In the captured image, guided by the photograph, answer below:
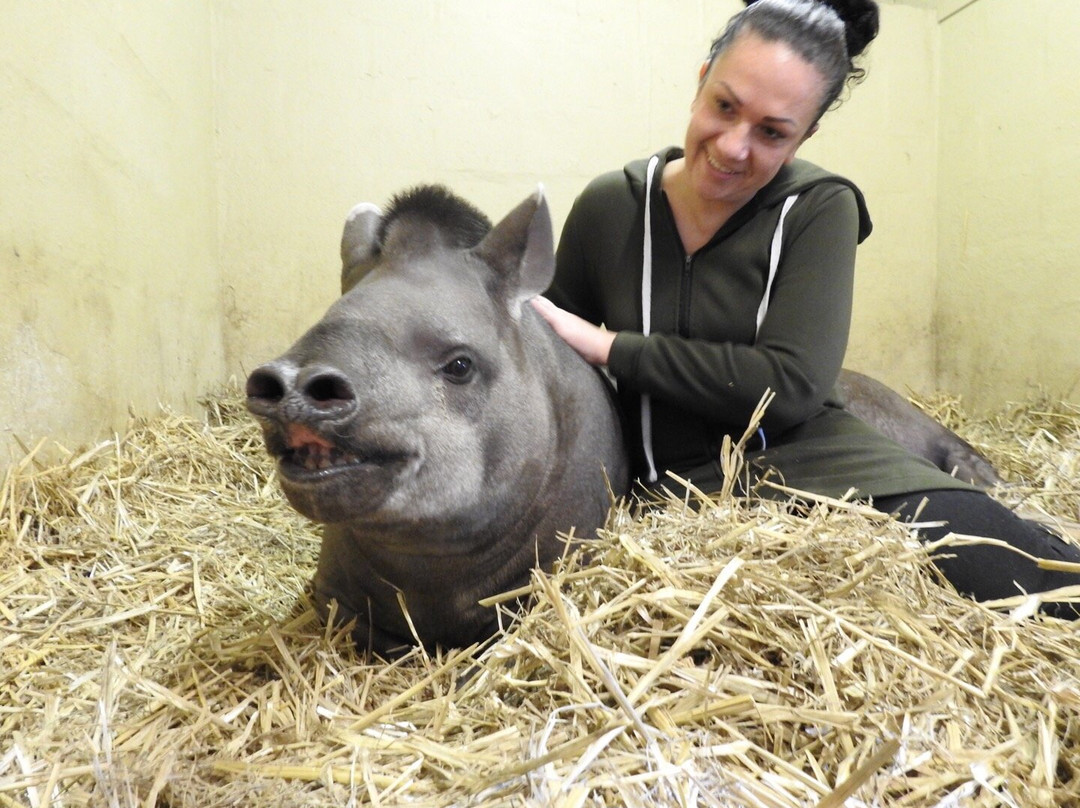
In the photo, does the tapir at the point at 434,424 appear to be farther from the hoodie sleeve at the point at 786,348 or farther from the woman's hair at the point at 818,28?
the woman's hair at the point at 818,28

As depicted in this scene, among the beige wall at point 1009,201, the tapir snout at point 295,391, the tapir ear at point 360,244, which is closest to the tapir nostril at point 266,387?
the tapir snout at point 295,391

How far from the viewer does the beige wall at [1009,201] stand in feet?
14.8

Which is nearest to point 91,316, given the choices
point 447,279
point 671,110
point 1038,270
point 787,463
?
point 447,279

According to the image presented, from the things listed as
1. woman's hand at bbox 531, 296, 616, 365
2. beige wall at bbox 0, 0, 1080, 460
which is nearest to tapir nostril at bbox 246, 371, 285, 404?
woman's hand at bbox 531, 296, 616, 365

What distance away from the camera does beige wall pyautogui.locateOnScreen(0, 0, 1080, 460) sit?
323 centimetres

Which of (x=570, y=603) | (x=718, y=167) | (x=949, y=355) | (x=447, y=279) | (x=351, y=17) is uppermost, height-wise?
(x=351, y=17)

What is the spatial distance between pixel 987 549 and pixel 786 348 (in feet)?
2.31

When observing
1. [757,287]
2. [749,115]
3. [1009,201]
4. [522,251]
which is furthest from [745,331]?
[1009,201]

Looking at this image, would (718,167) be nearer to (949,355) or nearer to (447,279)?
(447,279)

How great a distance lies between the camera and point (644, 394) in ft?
8.49

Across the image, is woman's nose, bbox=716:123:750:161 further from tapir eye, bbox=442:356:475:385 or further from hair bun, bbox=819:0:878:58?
tapir eye, bbox=442:356:475:385

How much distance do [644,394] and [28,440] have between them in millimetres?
1845

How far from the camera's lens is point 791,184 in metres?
2.52

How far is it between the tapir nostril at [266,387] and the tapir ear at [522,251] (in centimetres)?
80
